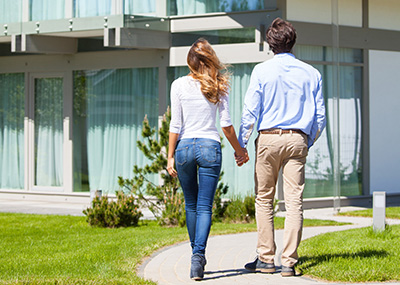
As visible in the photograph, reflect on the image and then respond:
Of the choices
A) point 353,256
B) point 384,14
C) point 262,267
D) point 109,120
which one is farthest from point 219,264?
point 384,14

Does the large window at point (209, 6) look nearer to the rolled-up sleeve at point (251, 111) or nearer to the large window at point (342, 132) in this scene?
the large window at point (342, 132)

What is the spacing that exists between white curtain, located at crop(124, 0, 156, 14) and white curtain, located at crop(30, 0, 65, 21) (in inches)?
57.2

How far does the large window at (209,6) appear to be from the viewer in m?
14.0

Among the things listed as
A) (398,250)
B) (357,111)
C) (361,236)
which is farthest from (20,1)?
(398,250)

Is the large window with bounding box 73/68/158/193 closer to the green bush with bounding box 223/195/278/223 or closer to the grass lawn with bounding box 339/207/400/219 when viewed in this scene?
the green bush with bounding box 223/195/278/223

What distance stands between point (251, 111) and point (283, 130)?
1.01 feet

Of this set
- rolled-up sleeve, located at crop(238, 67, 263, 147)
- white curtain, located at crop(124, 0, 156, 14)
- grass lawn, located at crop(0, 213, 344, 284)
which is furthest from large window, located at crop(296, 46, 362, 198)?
rolled-up sleeve, located at crop(238, 67, 263, 147)

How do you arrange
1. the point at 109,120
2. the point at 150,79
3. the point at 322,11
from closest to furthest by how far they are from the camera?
the point at 322,11 < the point at 150,79 < the point at 109,120

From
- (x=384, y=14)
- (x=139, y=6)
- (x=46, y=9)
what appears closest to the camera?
(x=139, y=6)

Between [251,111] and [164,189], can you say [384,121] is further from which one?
[251,111]

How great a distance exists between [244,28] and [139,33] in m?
1.96

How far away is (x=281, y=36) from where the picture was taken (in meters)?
6.34

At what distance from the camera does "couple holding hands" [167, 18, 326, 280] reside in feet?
20.2

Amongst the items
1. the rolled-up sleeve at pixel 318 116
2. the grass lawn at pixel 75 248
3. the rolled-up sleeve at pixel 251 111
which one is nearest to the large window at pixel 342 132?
the grass lawn at pixel 75 248
